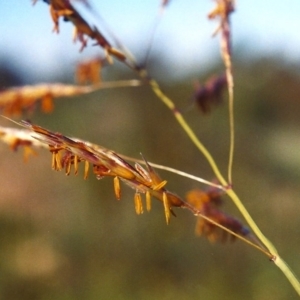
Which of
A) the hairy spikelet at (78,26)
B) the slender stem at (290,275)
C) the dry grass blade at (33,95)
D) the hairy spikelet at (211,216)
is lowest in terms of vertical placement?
the slender stem at (290,275)

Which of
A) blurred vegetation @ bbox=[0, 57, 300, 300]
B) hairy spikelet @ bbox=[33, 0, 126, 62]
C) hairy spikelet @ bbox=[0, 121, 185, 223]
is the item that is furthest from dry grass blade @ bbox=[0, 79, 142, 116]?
blurred vegetation @ bbox=[0, 57, 300, 300]

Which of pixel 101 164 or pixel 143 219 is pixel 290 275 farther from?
pixel 143 219

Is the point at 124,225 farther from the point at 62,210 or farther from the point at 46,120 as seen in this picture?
the point at 46,120

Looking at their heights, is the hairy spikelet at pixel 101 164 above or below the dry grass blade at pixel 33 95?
below

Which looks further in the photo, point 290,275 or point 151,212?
point 151,212

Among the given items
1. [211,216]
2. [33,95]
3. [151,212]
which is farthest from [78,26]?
[151,212]

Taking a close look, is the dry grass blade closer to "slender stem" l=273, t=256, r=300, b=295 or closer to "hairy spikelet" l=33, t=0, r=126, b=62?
"hairy spikelet" l=33, t=0, r=126, b=62

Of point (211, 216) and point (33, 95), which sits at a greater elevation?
point (33, 95)

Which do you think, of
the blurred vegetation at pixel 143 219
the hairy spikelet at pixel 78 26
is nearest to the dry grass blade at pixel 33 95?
the hairy spikelet at pixel 78 26

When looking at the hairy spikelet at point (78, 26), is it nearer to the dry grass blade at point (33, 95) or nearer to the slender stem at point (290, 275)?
the dry grass blade at point (33, 95)
